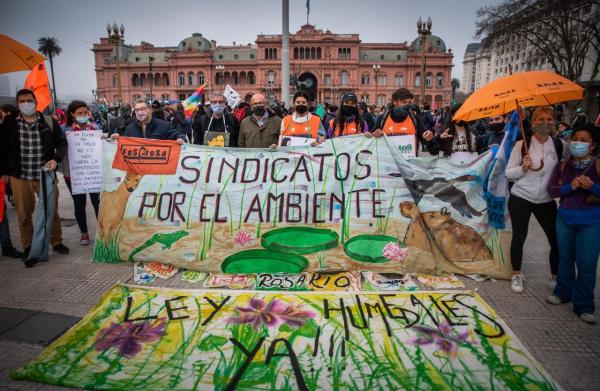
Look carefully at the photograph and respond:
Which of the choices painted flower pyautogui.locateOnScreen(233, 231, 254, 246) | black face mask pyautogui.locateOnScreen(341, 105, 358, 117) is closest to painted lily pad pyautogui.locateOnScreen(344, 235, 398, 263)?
painted flower pyautogui.locateOnScreen(233, 231, 254, 246)

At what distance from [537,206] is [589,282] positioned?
2.55 ft

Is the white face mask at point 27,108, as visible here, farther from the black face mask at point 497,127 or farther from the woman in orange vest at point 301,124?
the black face mask at point 497,127

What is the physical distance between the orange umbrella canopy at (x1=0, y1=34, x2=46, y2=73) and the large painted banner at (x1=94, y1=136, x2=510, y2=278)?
1.46 metres

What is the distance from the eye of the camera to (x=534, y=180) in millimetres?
3531

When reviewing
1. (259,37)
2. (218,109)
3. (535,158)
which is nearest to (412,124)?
(535,158)

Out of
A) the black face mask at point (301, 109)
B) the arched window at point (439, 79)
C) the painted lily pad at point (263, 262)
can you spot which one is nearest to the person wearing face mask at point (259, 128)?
the black face mask at point (301, 109)

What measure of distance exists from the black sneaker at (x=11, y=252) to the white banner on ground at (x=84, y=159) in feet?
3.27

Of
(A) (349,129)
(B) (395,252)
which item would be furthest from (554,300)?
(A) (349,129)

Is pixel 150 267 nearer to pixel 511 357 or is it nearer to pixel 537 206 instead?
pixel 511 357

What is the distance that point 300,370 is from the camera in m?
2.41

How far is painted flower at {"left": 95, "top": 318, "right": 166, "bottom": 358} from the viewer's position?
2.63 m

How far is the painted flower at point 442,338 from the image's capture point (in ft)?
8.51

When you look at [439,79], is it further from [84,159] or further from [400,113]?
[84,159]

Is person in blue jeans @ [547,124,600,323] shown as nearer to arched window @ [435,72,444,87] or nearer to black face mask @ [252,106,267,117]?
black face mask @ [252,106,267,117]
